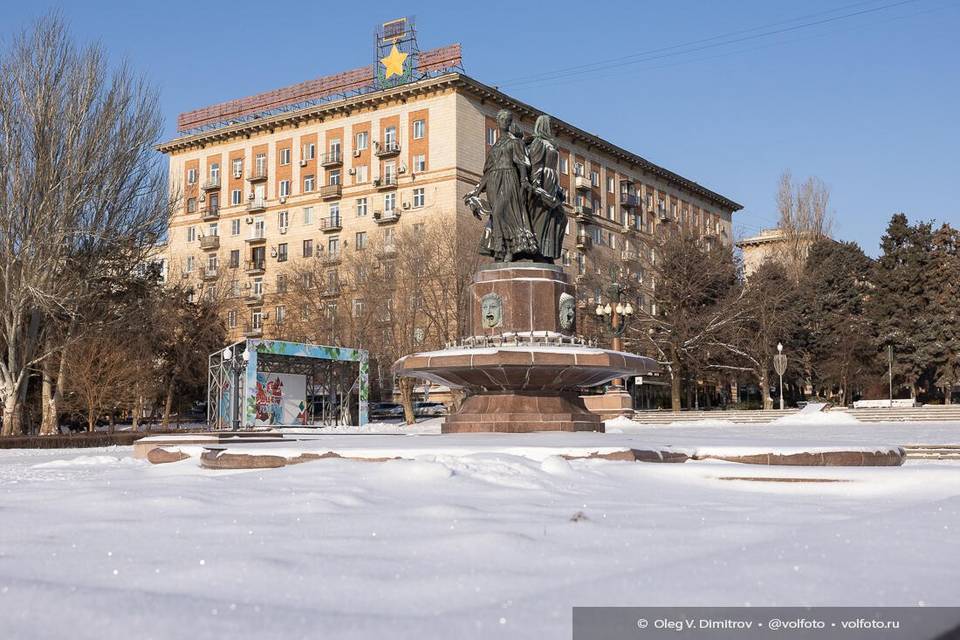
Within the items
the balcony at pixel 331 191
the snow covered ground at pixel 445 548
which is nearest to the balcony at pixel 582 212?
the balcony at pixel 331 191

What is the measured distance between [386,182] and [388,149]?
2.07m

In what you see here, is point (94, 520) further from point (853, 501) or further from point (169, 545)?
point (853, 501)

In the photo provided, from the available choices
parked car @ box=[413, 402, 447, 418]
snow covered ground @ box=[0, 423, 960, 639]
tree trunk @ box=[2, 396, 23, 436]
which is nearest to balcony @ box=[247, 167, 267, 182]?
parked car @ box=[413, 402, 447, 418]

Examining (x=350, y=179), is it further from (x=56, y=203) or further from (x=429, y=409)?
(x=56, y=203)

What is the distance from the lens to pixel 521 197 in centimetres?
1592

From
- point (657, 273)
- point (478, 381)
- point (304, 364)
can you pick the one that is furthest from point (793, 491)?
point (657, 273)

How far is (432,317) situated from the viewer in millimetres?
39625

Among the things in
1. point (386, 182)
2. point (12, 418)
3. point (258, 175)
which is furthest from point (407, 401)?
point (258, 175)

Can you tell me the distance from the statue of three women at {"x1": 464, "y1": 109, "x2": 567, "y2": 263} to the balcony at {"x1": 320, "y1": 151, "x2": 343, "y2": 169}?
45.4 m

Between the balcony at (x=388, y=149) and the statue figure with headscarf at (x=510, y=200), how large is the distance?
4236 centimetres

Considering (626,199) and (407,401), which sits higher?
(626,199)

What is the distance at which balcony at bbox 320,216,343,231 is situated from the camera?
59.8 metres

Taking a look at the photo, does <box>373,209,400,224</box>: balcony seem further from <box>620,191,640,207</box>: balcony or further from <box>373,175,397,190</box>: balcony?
<box>620,191,640,207</box>: balcony

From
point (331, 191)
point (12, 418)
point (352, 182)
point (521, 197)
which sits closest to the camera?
point (521, 197)
